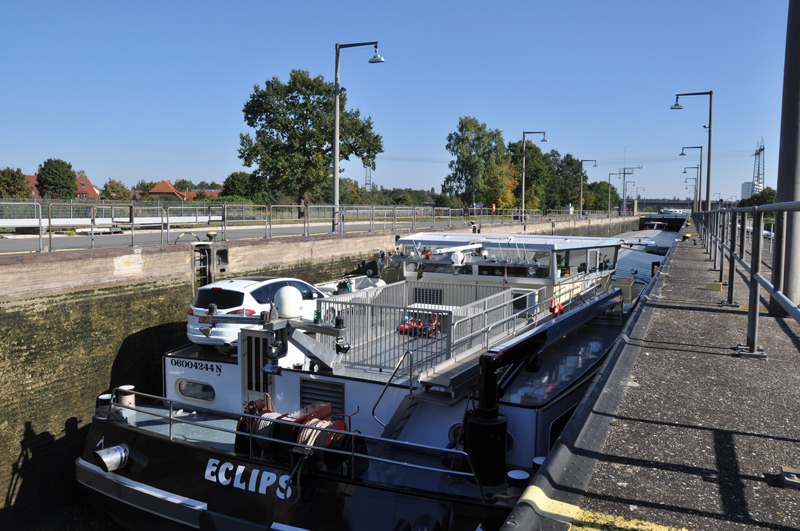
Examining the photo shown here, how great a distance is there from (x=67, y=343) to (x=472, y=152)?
71.5 meters

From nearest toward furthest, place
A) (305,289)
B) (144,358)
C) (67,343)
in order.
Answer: (67,343) < (144,358) < (305,289)

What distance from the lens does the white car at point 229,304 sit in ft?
35.2

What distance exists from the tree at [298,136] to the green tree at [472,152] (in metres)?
28.5

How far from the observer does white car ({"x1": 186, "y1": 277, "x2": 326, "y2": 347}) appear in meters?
10.7

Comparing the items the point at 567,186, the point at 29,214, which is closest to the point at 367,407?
the point at 29,214

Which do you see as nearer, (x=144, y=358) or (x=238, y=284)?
(x=238, y=284)

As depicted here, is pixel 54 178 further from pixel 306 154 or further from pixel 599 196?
pixel 599 196

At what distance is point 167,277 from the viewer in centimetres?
1437

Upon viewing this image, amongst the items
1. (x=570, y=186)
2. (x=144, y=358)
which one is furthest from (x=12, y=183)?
(x=570, y=186)

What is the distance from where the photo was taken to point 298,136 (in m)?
50.4

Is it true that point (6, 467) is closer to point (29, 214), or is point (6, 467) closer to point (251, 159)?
point (29, 214)

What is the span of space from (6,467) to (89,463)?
7.57 ft

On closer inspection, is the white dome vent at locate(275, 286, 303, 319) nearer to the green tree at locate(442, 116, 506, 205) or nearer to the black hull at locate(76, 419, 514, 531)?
the black hull at locate(76, 419, 514, 531)

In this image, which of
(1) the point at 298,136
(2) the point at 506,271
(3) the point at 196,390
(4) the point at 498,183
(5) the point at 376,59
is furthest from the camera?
(4) the point at 498,183
